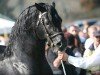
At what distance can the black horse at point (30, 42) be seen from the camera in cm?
886

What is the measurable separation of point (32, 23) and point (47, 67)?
2.25 feet

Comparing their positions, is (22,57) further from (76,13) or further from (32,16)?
(76,13)

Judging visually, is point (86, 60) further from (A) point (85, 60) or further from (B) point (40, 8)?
(B) point (40, 8)

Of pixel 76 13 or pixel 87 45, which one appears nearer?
pixel 87 45

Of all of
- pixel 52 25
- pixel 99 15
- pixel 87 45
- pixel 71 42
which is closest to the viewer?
pixel 52 25

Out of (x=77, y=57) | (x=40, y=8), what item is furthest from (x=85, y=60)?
(x=40, y=8)

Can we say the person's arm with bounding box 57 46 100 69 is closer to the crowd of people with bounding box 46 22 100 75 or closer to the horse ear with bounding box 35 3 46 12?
the crowd of people with bounding box 46 22 100 75

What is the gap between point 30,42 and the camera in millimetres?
8992

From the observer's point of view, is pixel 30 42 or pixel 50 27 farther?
pixel 30 42

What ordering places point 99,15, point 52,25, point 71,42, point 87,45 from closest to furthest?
1. point 52,25
2. point 87,45
3. point 71,42
4. point 99,15

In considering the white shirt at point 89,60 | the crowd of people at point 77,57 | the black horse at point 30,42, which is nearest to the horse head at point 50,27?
the black horse at point 30,42

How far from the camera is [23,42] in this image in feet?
29.5

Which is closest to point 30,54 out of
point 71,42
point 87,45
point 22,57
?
point 22,57

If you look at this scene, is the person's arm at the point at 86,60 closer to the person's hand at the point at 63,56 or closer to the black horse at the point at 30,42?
the person's hand at the point at 63,56
